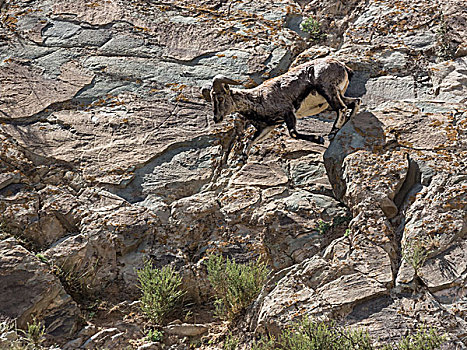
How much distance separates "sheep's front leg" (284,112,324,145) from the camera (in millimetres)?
7156

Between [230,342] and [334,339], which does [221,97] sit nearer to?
[230,342]

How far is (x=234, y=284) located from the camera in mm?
6062

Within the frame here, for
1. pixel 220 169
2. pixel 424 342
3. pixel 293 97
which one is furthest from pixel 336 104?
pixel 424 342

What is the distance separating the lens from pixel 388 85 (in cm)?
785

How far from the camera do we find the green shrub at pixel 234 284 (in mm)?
6062

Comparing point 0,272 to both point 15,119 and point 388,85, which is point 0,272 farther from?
point 388,85

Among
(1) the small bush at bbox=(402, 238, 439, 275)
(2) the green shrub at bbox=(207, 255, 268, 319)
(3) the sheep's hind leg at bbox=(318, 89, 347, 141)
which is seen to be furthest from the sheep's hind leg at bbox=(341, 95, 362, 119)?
(2) the green shrub at bbox=(207, 255, 268, 319)

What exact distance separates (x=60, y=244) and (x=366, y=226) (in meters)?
4.04

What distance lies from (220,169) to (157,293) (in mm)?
2329

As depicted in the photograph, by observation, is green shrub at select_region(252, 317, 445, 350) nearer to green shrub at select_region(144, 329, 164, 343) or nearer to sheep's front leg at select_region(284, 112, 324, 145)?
green shrub at select_region(144, 329, 164, 343)

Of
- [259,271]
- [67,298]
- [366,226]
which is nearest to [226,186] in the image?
[259,271]

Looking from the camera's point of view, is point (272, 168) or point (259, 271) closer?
point (259, 271)

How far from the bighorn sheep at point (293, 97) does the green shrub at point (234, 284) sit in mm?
2087

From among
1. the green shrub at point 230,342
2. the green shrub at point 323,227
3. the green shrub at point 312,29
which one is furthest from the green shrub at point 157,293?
the green shrub at point 312,29
